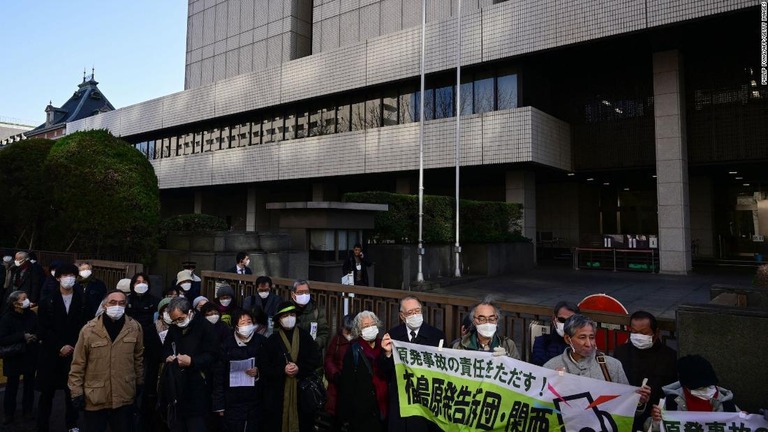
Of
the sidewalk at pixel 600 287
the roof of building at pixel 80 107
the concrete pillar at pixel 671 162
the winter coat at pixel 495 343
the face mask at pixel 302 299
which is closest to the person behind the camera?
the winter coat at pixel 495 343

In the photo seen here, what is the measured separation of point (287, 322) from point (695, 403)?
385 centimetres

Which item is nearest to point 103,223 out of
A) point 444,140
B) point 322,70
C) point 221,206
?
point 444,140

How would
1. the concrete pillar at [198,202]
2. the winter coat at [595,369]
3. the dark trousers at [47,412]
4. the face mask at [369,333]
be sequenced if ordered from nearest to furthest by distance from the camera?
the winter coat at [595,369]
the face mask at [369,333]
the dark trousers at [47,412]
the concrete pillar at [198,202]

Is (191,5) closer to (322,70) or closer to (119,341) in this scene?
(322,70)

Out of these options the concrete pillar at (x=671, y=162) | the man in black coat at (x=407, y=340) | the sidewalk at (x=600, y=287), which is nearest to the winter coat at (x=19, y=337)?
the man in black coat at (x=407, y=340)

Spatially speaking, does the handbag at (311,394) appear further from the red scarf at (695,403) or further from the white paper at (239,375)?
the red scarf at (695,403)

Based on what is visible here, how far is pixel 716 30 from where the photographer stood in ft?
58.8

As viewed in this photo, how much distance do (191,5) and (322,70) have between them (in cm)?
2005

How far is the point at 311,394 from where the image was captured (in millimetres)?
4836

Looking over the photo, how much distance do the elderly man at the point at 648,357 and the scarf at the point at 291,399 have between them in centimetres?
330

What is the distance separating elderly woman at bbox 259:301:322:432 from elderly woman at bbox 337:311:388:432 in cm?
66

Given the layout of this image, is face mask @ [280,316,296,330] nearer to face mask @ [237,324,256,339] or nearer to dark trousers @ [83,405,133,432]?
face mask @ [237,324,256,339]

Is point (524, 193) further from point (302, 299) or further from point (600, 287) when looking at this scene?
point (302, 299)

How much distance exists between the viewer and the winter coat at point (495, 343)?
4.23 m
